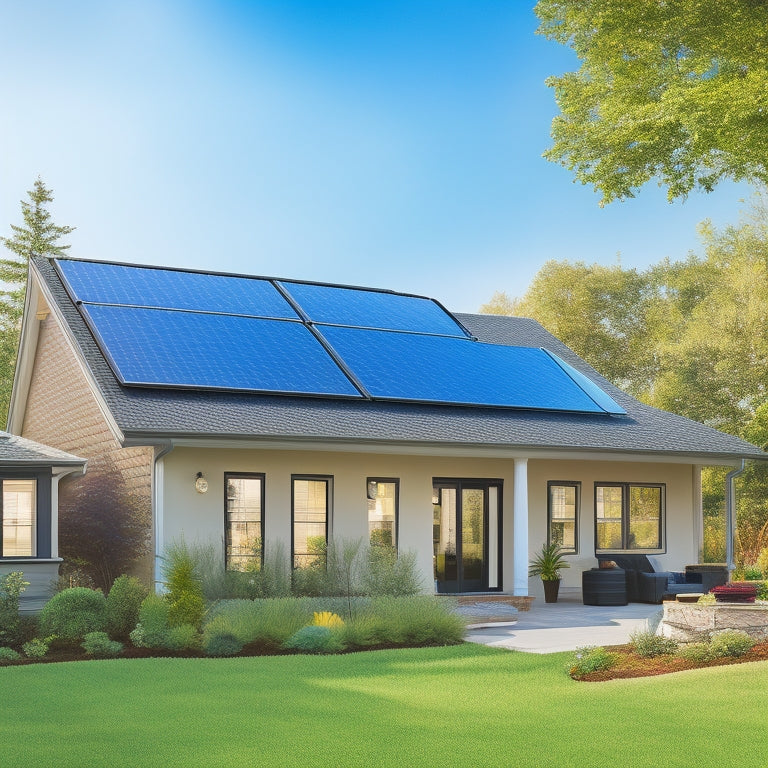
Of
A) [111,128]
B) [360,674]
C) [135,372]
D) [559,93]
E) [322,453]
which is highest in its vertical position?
[111,128]

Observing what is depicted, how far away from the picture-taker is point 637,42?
15891mm

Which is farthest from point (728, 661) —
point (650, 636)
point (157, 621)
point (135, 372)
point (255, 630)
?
point (135, 372)

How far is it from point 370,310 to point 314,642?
393 inches

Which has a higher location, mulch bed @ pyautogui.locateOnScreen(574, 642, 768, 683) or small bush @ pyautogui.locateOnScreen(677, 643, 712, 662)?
small bush @ pyautogui.locateOnScreen(677, 643, 712, 662)

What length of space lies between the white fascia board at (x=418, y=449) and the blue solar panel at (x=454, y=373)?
56.0 inches

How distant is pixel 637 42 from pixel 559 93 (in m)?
2.01

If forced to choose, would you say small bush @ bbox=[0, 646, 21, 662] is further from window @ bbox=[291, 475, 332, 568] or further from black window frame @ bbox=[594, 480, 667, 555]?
black window frame @ bbox=[594, 480, 667, 555]

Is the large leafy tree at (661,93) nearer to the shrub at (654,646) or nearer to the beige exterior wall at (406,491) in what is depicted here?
the beige exterior wall at (406,491)

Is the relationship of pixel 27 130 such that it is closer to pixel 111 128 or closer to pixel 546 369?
pixel 111 128

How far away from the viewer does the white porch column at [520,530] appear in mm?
16672

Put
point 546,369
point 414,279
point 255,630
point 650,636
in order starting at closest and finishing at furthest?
point 650,636 → point 255,630 → point 546,369 → point 414,279

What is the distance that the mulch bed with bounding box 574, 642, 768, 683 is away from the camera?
990cm

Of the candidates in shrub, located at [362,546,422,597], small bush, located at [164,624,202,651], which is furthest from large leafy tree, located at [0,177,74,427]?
small bush, located at [164,624,202,651]

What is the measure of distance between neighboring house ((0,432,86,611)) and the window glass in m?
3.37
